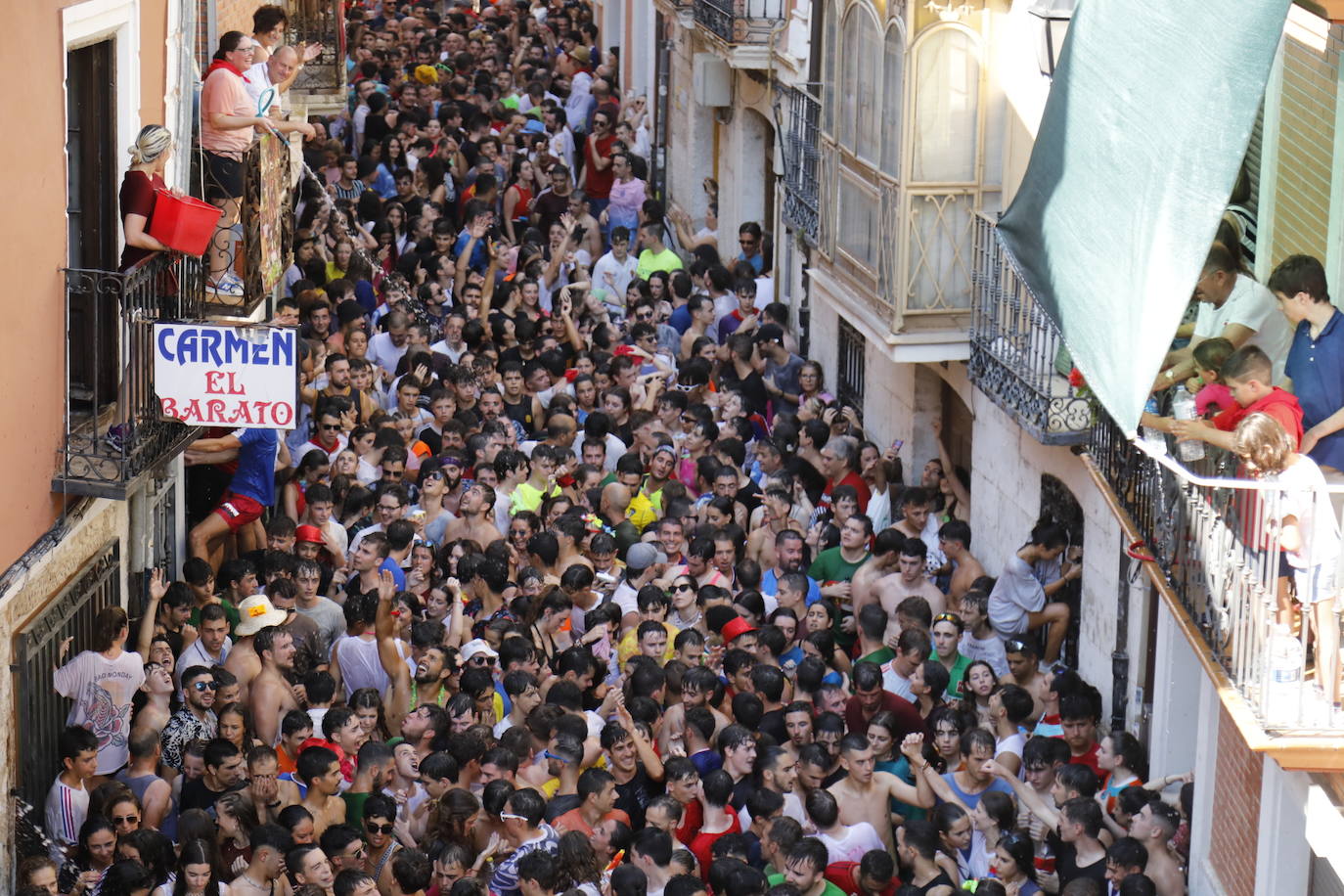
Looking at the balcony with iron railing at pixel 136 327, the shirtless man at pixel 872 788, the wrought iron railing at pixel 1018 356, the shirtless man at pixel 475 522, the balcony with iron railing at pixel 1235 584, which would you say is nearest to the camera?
the balcony with iron railing at pixel 1235 584

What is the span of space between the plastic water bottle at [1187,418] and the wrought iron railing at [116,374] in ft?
17.3

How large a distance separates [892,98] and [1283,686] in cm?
782

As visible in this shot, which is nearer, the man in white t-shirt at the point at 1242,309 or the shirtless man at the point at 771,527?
the man in white t-shirt at the point at 1242,309

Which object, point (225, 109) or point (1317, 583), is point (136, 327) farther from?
point (1317, 583)

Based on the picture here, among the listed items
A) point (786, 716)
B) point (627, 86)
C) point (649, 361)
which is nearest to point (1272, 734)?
point (786, 716)

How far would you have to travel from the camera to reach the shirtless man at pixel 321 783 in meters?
11.1

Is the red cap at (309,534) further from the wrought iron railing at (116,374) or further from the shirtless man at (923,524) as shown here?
the shirtless man at (923,524)

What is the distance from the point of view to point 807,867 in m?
10.2

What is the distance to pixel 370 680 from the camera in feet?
41.9

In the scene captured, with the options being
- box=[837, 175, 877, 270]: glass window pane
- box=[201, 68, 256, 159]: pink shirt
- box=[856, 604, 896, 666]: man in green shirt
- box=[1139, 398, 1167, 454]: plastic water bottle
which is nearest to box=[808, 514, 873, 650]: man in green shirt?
box=[856, 604, 896, 666]: man in green shirt

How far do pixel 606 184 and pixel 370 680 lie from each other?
13514 millimetres

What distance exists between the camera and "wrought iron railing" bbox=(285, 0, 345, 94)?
72.7ft

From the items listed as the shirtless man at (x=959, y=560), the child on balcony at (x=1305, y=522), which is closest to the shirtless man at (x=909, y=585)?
the shirtless man at (x=959, y=560)

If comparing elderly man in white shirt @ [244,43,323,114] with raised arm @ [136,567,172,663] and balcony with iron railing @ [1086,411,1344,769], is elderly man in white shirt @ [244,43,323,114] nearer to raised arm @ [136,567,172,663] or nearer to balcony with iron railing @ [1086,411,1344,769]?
raised arm @ [136,567,172,663]
